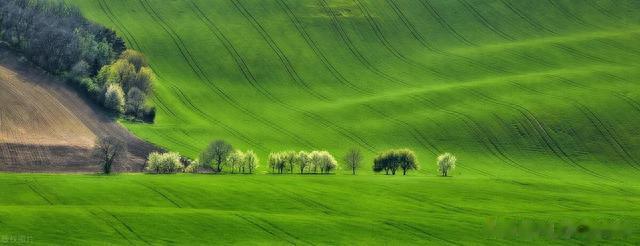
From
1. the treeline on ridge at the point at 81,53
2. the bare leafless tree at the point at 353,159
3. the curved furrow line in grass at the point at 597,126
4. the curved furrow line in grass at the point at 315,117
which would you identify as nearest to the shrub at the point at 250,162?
the bare leafless tree at the point at 353,159

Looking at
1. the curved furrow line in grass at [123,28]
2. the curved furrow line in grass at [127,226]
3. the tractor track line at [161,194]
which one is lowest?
the curved furrow line in grass at [127,226]

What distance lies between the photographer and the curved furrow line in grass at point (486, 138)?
122812 millimetres

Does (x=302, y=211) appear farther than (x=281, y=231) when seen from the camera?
Yes

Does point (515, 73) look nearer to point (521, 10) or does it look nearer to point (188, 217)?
point (521, 10)

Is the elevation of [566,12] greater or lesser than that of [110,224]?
greater

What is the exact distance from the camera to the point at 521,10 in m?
183

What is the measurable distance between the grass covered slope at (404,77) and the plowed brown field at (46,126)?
22.4 feet

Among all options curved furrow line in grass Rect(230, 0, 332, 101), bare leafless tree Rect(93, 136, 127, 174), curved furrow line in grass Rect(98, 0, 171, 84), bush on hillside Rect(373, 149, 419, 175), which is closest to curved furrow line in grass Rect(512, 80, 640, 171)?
bush on hillside Rect(373, 149, 419, 175)

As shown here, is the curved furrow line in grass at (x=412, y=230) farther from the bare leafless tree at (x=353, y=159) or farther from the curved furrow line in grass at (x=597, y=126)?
the curved furrow line in grass at (x=597, y=126)

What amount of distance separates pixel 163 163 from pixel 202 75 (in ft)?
153

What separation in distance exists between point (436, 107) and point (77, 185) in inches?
2627

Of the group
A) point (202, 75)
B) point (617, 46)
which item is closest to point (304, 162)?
point (202, 75)

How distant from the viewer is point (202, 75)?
152000 mm

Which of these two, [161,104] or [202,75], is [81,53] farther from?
[202,75]
